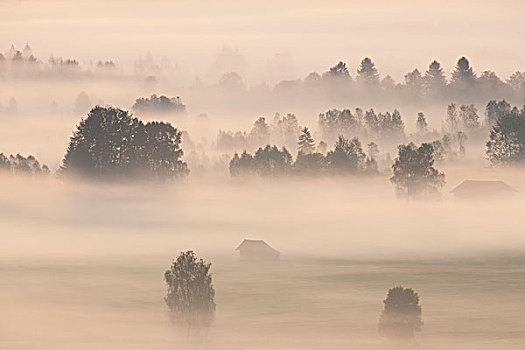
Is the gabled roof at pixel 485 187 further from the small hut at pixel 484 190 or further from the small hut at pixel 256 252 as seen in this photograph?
the small hut at pixel 256 252

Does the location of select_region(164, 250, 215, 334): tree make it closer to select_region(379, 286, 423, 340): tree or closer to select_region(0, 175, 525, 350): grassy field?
select_region(0, 175, 525, 350): grassy field

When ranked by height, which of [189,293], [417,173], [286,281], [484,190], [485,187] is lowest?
[189,293]

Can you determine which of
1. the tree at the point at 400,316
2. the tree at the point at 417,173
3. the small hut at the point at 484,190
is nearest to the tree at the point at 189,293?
the tree at the point at 400,316

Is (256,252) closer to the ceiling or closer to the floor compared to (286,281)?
closer to the ceiling

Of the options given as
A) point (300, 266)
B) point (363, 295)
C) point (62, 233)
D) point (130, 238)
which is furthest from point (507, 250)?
point (62, 233)

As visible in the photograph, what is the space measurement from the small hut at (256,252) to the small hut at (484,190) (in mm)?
53764

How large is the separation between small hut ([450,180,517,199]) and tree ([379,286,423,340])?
91.9m

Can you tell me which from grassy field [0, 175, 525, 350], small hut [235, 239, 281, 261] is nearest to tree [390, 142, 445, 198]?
grassy field [0, 175, 525, 350]

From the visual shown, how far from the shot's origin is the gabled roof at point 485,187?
7495 inches

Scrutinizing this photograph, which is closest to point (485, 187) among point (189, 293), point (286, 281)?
point (286, 281)

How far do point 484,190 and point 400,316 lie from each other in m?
97.2

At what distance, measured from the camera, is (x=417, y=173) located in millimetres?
193625

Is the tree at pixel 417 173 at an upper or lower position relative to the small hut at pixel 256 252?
upper

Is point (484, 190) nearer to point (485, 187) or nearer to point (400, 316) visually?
point (485, 187)
